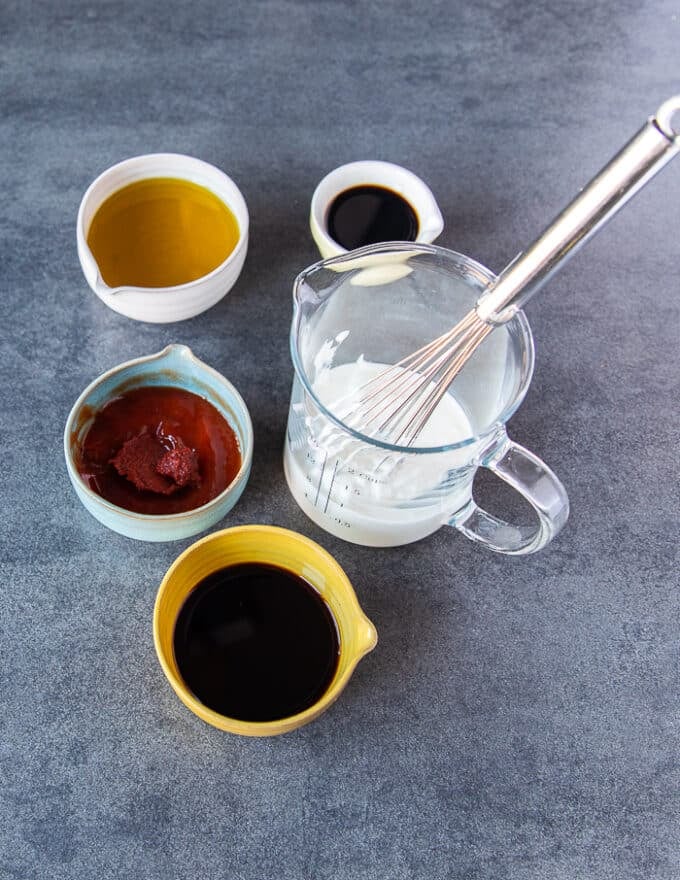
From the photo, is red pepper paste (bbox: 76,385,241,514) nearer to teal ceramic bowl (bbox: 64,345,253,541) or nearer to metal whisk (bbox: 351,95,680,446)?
teal ceramic bowl (bbox: 64,345,253,541)

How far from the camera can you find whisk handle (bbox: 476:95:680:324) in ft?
1.37

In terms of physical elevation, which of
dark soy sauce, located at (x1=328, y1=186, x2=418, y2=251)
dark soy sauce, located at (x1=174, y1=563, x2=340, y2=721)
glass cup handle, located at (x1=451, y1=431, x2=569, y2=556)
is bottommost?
dark soy sauce, located at (x1=174, y1=563, x2=340, y2=721)

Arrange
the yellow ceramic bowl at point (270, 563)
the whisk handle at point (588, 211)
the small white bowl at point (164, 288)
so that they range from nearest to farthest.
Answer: the whisk handle at point (588, 211)
the yellow ceramic bowl at point (270, 563)
the small white bowl at point (164, 288)

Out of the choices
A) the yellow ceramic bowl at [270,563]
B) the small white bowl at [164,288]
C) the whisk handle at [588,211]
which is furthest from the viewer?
the small white bowl at [164,288]

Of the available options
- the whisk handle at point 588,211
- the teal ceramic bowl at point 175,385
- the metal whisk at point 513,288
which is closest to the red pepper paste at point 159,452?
the teal ceramic bowl at point 175,385

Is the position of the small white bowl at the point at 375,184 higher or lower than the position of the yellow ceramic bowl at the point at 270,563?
higher

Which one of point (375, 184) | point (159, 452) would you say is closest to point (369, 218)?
point (375, 184)

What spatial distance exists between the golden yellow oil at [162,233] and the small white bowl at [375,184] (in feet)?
0.26

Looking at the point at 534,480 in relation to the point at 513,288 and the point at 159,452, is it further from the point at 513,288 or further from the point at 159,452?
the point at 159,452

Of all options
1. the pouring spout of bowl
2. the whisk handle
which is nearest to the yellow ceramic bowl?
the pouring spout of bowl

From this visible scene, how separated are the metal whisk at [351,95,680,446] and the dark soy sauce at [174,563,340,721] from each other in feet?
0.45

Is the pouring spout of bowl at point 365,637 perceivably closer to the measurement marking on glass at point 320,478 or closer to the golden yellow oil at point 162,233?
the measurement marking on glass at point 320,478

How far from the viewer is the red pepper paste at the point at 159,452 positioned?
0.66 meters

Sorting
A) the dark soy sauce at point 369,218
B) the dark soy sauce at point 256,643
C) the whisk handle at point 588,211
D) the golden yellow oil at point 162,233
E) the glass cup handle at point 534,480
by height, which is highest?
the whisk handle at point 588,211
